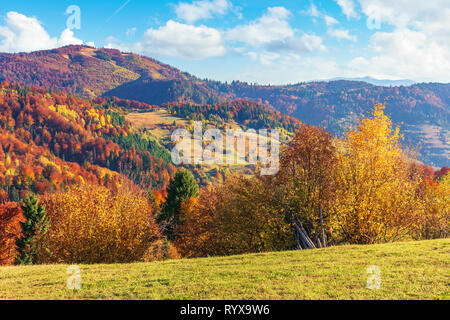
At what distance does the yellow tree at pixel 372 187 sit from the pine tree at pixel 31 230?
54570 mm

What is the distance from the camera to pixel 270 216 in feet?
110

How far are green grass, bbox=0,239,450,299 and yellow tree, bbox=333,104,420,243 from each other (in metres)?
6.95

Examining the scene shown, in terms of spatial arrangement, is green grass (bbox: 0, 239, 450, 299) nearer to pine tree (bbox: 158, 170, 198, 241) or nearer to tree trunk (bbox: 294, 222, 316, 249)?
tree trunk (bbox: 294, 222, 316, 249)

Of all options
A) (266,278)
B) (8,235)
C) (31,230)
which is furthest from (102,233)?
(8,235)

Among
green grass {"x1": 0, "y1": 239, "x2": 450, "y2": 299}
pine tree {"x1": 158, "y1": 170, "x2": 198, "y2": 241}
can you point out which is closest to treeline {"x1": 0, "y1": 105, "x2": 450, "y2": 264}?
green grass {"x1": 0, "y1": 239, "x2": 450, "y2": 299}

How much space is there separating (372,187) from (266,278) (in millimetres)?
20336

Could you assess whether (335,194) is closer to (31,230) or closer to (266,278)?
(266,278)

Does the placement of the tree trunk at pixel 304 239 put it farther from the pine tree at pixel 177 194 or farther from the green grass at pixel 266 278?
the pine tree at pixel 177 194

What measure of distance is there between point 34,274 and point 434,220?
2241 inches

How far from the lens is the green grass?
14.0m

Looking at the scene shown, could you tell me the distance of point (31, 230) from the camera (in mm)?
60406

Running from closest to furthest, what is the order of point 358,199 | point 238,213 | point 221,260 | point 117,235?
point 221,260, point 358,199, point 117,235, point 238,213
